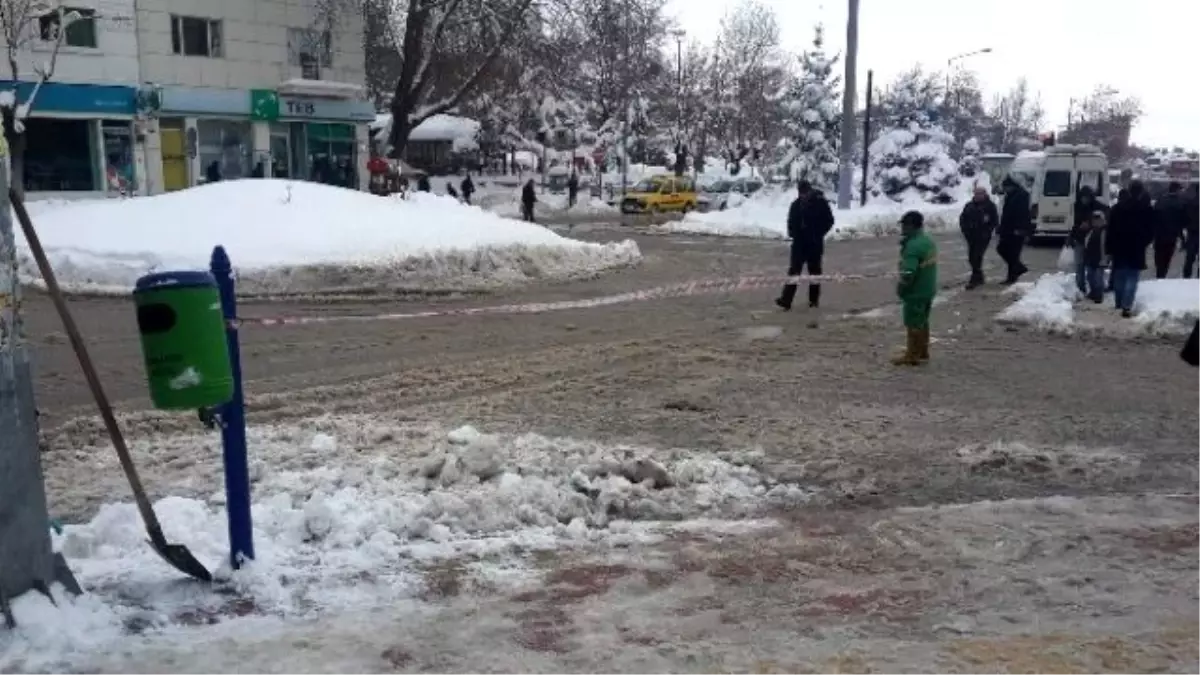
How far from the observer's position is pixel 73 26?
3372 centimetres

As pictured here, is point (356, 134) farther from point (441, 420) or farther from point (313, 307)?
point (441, 420)

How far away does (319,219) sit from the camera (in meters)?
19.6

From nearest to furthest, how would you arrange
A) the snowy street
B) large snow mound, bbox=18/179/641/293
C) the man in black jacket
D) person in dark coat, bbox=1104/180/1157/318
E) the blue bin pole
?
1. the snowy street
2. the blue bin pole
3. person in dark coat, bbox=1104/180/1157/318
4. large snow mound, bbox=18/179/641/293
5. the man in black jacket

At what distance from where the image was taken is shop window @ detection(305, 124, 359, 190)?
4247 centimetres

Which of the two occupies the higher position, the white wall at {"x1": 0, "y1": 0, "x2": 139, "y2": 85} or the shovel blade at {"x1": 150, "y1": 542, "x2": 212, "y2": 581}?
the white wall at {"x1": 0, "y1": 0, "x2": 139, "y2": 85}

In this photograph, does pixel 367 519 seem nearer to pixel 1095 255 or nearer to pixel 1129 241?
pixel 1129 241

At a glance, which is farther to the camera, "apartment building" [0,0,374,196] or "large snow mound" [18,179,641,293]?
"apartment building" [0,0,374,196]

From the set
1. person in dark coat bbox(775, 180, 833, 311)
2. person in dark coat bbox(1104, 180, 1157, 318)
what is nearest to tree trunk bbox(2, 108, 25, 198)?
person in dark coat bbox(775, 180, 833, 311)

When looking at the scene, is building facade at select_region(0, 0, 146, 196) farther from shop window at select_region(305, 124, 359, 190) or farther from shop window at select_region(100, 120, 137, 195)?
shop window at select_region(305, 124, 359, 190)

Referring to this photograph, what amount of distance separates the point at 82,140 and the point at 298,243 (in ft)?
67.6

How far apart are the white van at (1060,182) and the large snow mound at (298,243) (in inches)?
504

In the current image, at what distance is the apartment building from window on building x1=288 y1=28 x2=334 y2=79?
4cm

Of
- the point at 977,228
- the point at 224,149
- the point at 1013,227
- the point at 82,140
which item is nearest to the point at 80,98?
the point at 82,140

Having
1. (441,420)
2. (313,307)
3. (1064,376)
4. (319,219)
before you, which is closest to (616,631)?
(441,420)
